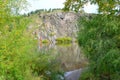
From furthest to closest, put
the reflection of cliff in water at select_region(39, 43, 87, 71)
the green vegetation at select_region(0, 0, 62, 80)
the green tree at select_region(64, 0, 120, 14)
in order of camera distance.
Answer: the reflection of cliff in water at select_region(39, 43, 87, 71), the green tree at select_region(64, 0, 120, 14), the green vegetation at select_region(0, 0, 62, 80)

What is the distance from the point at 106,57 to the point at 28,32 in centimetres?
265

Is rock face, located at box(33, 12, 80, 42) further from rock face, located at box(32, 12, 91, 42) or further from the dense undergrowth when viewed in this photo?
the dense undergrowth

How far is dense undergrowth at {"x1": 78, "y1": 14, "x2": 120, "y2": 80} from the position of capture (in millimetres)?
9375

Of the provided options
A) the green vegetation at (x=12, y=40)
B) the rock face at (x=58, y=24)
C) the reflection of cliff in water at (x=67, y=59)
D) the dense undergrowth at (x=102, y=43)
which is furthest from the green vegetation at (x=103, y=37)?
the rock face at (x=58, y=24)

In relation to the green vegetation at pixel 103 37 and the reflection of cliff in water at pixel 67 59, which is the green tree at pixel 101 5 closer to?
the green vegetation at pixel 103 37

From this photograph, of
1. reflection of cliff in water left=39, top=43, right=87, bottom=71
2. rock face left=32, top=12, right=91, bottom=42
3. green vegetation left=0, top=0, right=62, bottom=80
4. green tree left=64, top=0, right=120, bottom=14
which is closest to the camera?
green vegetation left=0, top=0, right=62, bottom=80

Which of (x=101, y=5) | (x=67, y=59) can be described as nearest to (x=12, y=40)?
(x=101, y=5)

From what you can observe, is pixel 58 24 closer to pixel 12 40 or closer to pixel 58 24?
pixel 58 24

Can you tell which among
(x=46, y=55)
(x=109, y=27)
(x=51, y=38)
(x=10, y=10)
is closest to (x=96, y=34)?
(x=109, y=27)

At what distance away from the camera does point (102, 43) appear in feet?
31.8

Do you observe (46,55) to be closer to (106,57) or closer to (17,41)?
(106,57)

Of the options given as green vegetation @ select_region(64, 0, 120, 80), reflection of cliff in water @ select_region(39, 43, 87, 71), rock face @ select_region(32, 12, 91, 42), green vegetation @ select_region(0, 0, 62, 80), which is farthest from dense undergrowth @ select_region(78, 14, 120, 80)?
rock face @ select_region(32, 12, 91, 42)

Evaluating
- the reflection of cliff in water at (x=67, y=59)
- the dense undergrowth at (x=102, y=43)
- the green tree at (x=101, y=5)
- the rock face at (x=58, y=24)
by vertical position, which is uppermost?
the green tree at (x=101, y=5)

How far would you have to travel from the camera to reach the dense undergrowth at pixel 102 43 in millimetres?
9375
